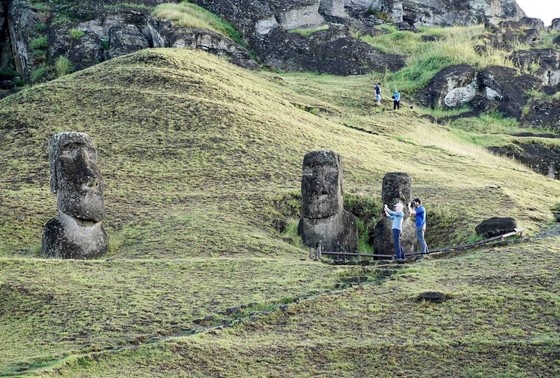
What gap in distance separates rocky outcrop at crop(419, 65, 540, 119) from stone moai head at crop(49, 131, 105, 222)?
27.0 metres

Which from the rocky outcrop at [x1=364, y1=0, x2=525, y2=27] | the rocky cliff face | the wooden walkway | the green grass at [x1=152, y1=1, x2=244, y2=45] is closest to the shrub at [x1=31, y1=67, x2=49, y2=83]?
the rocky cliff face

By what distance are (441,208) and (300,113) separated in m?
12.8

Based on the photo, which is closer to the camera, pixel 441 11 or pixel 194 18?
pixel 194 18

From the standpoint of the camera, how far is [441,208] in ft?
89.5

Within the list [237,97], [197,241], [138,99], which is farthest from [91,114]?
[197,241]

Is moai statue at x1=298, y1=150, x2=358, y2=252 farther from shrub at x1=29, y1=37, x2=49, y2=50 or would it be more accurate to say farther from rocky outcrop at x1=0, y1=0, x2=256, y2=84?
shrub at x1=29, y1=37, x2=49, y2=50

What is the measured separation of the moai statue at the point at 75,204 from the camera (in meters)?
23.8

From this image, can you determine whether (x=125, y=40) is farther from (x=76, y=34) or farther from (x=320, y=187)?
(x=320, y=187)

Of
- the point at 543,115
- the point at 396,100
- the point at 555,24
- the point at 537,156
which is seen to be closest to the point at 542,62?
the point at 543,115

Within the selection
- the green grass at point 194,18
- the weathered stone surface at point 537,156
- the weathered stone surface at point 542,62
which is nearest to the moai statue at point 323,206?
the weathered stone surface at point 537,156

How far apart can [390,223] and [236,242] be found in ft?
13.1

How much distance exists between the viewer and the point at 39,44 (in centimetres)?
4909

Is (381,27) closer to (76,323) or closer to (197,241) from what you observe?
(197,241)

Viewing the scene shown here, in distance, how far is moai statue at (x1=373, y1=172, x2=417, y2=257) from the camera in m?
25.2
